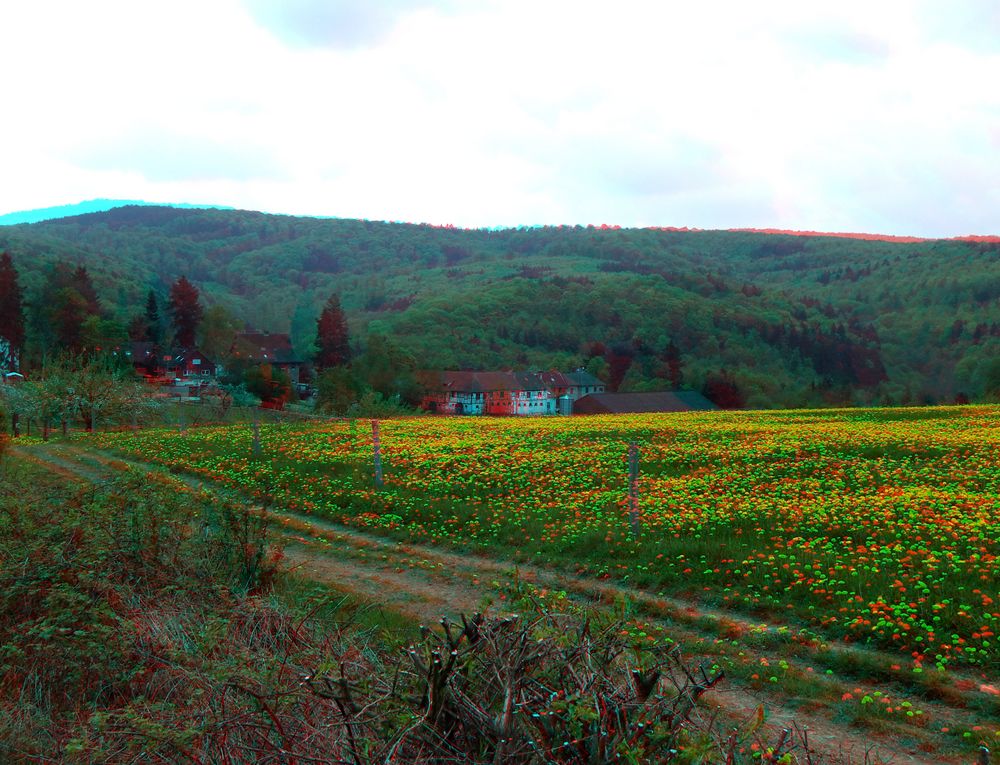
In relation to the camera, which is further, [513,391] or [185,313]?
[513,391]

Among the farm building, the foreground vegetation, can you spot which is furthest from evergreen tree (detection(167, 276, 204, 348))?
the foreground vegetation

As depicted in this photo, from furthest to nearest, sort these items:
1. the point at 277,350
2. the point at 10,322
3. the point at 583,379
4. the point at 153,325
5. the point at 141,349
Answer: the point at 583,379 < the point at 277,350 < the point at 153,325 < the point at 141,349 < the point at 10,322

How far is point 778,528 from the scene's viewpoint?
11.6 m

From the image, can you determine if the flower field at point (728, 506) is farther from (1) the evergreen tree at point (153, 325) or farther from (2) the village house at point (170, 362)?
(1) the evergreen tree at point (153, 325)

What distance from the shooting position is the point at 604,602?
9.27 metres

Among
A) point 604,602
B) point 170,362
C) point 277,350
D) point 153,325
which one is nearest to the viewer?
point 604,602

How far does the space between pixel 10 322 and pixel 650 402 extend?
196ft

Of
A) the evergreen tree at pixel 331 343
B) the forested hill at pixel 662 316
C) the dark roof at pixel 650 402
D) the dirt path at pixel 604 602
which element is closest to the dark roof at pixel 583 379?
the forested hill at pixel 662 316

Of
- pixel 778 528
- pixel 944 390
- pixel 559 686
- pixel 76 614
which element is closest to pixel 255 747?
pixel 559 686

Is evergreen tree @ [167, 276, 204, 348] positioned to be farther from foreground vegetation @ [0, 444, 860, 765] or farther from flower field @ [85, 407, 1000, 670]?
foreground vegetation @ [0, 444, 860, 765]

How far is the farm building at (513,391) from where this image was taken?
9662 cm

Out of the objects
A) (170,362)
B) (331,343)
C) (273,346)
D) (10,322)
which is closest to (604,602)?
(10,322)

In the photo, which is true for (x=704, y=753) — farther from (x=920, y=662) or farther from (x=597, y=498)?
(x=597, y=498)

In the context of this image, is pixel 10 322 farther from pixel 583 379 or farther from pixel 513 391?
pixel 583 379
